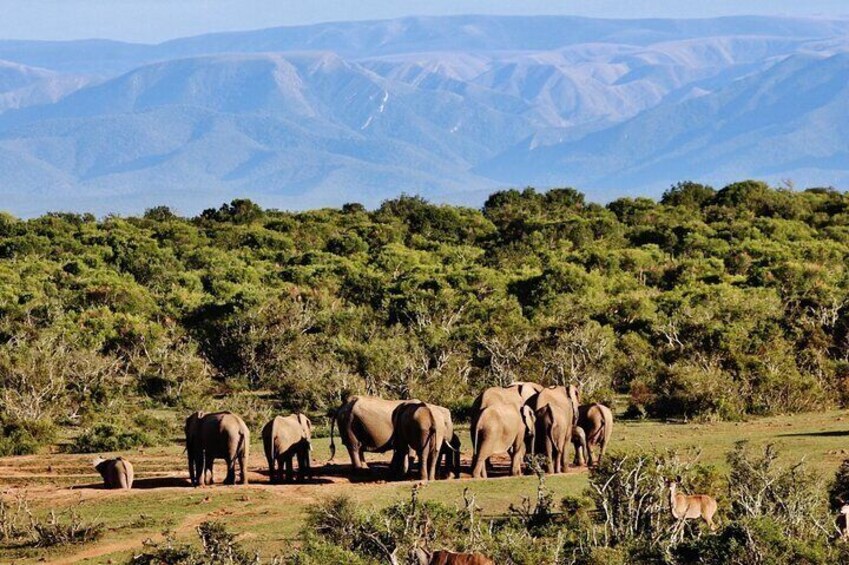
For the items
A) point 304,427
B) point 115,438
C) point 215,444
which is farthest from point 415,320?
point 215,444

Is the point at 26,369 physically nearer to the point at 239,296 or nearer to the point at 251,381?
the point at 251,381

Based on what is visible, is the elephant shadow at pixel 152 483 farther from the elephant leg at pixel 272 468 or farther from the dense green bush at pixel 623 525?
the dense green bush at pixel 623 525

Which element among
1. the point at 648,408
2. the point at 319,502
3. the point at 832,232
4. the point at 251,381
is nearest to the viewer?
the point at 319,502

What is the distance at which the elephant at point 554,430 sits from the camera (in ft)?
92.9

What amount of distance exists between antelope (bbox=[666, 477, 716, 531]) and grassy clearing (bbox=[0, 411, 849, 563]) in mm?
2361

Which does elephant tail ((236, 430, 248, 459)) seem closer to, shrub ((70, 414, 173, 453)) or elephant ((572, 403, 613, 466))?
elephant ((572, 403, 613, 466))

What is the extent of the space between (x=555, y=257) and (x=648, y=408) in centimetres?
3091

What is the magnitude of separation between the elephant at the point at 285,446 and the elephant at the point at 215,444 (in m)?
0.47

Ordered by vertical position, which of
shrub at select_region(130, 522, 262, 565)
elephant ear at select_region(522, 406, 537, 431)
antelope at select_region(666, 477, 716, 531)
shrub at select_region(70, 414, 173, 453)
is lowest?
shrub at select_region(130, 522, 262, 565)

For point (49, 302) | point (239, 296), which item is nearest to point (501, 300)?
point (239, 296)

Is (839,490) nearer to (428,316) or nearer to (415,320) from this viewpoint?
(428,316)

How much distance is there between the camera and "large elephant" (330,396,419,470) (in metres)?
29.0

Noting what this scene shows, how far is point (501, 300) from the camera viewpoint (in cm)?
5194

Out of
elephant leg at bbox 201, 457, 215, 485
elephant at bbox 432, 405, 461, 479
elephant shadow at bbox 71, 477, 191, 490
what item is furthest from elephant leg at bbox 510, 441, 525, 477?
elephant shadow at bbox 71, 477, 191, 490
